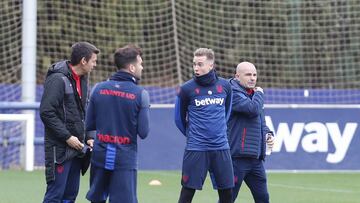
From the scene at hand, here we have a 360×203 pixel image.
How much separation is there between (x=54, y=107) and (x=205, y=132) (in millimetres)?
1563

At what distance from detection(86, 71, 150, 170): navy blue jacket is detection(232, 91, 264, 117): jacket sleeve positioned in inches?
68.1

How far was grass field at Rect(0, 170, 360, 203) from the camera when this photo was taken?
12.3 meters

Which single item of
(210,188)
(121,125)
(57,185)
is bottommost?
(210,188)

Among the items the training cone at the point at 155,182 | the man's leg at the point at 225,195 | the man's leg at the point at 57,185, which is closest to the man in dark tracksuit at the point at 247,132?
the man's leg at the point at 225,195

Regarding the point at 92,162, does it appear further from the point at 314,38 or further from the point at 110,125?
the point at 314,38

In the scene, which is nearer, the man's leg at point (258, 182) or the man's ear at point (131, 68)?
the man's ear at point (131, 68)

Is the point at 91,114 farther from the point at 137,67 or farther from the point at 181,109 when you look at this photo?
the point at 181,109

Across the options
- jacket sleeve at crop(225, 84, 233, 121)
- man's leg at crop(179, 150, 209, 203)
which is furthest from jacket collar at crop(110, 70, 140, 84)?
jacket sleeve at crop(225, 84, 233, 121)

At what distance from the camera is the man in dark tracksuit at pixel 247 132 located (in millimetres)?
9523

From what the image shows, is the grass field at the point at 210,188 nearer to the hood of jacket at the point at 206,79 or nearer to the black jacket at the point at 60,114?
the hood of jacket at the point at 206,79

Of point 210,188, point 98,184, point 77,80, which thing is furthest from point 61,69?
point 210,188

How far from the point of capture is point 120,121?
7895 millimetres

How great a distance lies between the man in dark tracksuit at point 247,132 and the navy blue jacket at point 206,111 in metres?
0.37

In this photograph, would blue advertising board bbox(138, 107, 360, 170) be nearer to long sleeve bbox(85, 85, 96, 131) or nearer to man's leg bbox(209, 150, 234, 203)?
man's leg bbox(209, 150, 234, 203)
